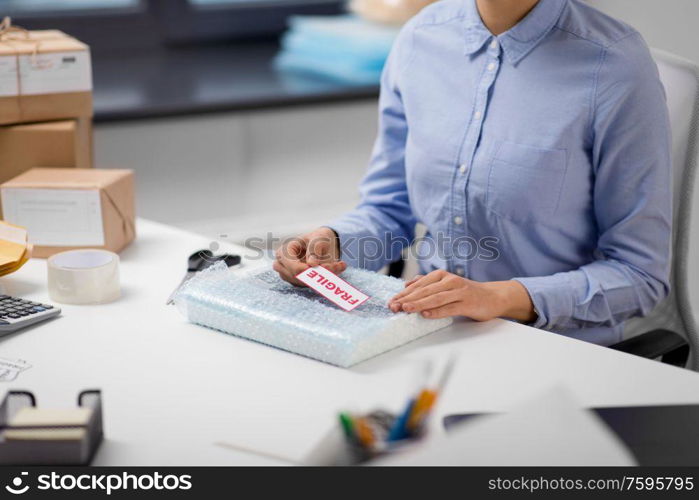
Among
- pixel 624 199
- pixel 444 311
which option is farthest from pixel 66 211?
pixel 624 199

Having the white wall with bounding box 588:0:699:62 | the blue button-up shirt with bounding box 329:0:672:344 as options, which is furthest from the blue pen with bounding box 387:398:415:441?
the white wall with bounding box 588:0:699:62

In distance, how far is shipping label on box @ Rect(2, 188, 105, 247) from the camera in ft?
4.81

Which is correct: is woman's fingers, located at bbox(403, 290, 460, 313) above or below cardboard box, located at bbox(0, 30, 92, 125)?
below

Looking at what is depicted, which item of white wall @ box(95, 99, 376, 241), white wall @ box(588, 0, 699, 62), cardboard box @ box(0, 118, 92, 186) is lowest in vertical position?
white wall @ box(95, 99, 376, 241)

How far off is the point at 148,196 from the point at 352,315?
4.57 feet

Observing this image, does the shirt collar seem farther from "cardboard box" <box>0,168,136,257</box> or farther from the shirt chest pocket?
"cardboard box" <box>0,168,136,257</box>

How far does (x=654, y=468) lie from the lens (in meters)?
0.90

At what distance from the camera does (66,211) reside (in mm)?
1473

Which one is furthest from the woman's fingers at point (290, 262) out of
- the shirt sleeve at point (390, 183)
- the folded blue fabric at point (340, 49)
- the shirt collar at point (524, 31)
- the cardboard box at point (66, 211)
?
the folded blue fabric at point (340, 49)

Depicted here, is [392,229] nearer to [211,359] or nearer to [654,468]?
[211,359]

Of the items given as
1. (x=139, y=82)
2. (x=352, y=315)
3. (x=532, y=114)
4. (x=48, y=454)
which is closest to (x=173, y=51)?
(x=139, y=82)

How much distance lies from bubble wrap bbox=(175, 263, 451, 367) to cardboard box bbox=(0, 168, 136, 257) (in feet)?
0.93

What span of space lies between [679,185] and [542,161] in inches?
9.7

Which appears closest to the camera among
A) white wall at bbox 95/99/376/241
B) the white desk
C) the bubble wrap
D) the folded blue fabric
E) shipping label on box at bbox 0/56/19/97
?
the white desk
